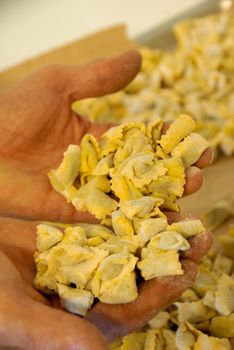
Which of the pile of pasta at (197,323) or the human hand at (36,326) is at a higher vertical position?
the human hand at (36,326)

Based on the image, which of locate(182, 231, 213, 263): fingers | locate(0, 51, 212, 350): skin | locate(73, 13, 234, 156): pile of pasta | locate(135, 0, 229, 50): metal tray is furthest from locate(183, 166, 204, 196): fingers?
locate(135, 0, 229, 50): metal tray

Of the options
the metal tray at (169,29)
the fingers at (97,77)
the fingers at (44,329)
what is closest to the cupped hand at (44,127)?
the fingers at (97,77)

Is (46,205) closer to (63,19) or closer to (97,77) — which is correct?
(97,77)

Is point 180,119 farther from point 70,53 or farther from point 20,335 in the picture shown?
point 70,53

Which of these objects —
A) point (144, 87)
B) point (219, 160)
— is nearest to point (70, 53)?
point (144, 87)

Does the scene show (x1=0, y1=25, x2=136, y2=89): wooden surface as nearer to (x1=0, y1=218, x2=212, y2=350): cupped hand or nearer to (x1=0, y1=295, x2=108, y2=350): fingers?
(x1=0, y1=218, x2=212, y2=350): cupped hand

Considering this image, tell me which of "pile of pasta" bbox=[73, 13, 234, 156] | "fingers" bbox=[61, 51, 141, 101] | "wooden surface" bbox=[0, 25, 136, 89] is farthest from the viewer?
"wooden surface" bbox=[0, 25, 136, 89]

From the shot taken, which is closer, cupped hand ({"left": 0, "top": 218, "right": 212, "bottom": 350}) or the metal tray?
cupped hand ({"left": 0, "top": 218, "right": 212, "bottom": 350})

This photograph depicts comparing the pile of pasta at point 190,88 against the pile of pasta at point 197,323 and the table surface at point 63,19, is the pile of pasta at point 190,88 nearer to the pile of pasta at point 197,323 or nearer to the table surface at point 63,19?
the table surface at point 63,19
